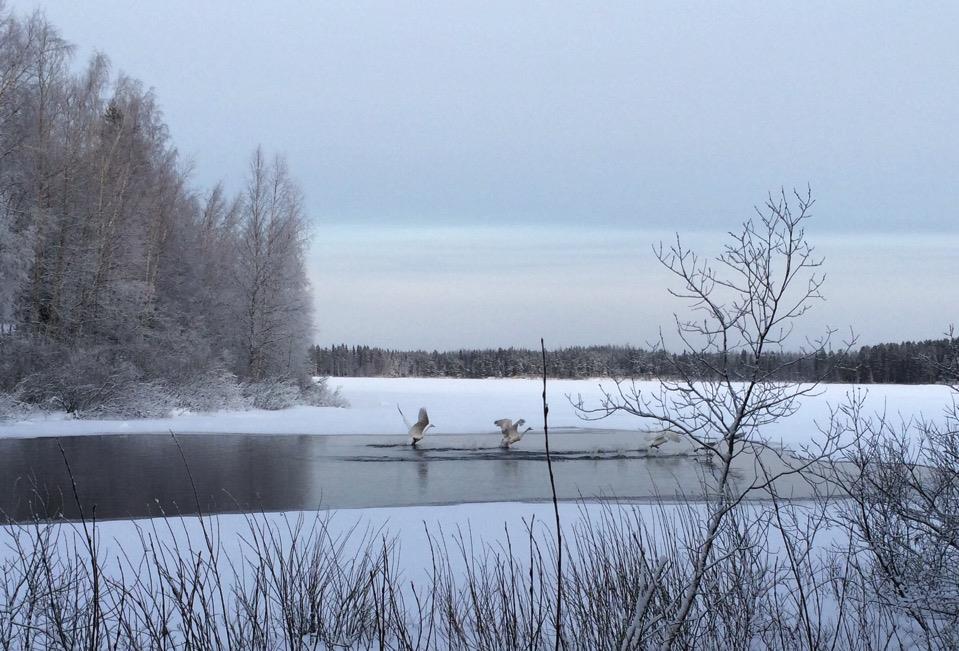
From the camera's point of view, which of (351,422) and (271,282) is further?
(271,282)

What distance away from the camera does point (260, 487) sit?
10.9 meters

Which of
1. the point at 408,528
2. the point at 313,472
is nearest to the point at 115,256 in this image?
the point at 313,472

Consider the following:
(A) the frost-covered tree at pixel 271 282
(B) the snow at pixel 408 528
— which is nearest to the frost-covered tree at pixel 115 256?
(A) the frost-covered tree at pixel 271 282

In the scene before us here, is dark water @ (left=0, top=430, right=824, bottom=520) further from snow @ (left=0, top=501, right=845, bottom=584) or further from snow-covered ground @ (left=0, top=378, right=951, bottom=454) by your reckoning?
snow-covered ground @ (left=0, top=378, right=951, bottom=454)

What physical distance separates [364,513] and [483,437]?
1033cm

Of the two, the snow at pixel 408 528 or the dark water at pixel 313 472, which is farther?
the dark water at pixel 313 472

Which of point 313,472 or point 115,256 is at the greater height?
point 115,256

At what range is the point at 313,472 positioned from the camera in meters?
12.7

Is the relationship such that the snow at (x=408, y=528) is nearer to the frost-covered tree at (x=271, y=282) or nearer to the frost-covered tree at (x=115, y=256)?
the frost-covered tree at (x=115, y=256)

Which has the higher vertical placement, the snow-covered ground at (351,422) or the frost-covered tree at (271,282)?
the frost-covered tree at (271,282)

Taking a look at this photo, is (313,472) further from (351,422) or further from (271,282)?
(271,282)

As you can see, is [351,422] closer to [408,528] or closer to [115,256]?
[115,256]

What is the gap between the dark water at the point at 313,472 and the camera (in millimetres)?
9703

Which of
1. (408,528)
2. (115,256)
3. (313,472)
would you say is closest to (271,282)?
(115,256)
